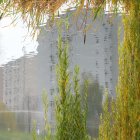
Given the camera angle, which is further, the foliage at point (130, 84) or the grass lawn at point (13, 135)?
the grass lawn at point (13, 135)

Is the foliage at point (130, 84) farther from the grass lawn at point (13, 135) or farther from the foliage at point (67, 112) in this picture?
the grass lawn at point (13, 135)

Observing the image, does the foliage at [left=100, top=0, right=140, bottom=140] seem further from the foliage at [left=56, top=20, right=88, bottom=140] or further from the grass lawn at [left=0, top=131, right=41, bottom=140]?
the grass lawn at [left=0, top=131, right=41, bottom=140]

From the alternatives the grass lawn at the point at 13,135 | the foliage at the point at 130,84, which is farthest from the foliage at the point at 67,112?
the grass lawn at the point at 13,135

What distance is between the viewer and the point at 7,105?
129 inches

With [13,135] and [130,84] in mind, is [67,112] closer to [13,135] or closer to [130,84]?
[130,84]

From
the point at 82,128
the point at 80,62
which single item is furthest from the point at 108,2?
the point at 80,62

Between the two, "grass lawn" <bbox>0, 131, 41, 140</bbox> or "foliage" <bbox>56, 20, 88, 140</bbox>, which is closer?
"foliage" <bbox>56, 20, 88, 140</bbox>

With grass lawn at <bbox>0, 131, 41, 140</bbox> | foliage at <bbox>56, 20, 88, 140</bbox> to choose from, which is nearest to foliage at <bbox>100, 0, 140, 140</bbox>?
foliage at <bbox>56, 20, 88, 140</bbox>

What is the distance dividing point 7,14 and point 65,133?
69 centimetres

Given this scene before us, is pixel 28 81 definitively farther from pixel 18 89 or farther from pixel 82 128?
pixel 82 128

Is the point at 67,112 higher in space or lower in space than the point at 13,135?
higher

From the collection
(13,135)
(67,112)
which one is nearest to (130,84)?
(67,112)

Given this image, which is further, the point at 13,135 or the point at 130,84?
the point at 13,135

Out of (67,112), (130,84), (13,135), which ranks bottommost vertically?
(13,135)
